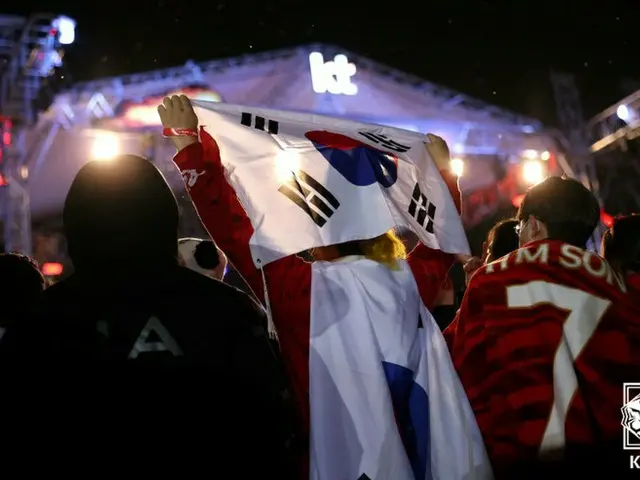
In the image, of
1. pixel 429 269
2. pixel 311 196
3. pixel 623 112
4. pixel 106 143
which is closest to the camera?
pixel 311 196

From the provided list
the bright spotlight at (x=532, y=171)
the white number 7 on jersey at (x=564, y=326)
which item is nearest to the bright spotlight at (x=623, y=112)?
the bright spotlight at (x=532, y=171)

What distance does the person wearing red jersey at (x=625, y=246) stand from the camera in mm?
3184

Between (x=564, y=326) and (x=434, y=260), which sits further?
(x=434, y=260)

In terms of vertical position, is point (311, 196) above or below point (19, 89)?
below

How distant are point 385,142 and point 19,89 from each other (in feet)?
28.6

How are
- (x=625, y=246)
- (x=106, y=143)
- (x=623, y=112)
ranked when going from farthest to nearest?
(x=106, y=143), (x=623, y=112), (x=625, y=246)

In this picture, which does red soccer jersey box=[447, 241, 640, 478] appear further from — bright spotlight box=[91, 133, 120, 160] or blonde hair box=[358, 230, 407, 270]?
bright spotlight box=[91, 133, 120, 160]

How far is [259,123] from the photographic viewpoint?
7.64ft

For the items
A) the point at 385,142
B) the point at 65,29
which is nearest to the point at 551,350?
the point at 385,142

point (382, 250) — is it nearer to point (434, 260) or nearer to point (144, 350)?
point (434, 260)

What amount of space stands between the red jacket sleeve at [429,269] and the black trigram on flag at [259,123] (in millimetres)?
684

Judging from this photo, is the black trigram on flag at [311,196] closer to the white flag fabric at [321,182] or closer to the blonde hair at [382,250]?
the white flag fabric at [321,182]

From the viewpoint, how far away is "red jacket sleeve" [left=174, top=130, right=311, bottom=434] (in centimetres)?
201

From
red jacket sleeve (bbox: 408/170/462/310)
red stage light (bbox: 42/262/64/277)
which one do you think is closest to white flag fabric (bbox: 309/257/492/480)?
red jacket sleeve (bbox: 408/170/462/310)
